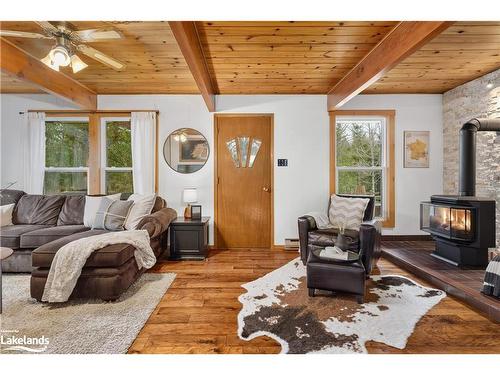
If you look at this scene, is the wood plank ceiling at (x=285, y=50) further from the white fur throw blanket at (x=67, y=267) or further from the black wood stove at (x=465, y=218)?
the white fur throw blanket at (x=67, y=267)

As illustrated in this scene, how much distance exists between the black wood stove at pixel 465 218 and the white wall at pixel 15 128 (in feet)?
18.6

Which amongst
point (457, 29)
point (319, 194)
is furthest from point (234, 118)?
point (457, 29)

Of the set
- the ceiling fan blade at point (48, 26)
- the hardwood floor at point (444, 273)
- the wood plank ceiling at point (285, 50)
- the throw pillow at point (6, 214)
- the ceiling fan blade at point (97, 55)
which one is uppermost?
the wood plank ceiling at point (285, 50)

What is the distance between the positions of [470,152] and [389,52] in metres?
1.90


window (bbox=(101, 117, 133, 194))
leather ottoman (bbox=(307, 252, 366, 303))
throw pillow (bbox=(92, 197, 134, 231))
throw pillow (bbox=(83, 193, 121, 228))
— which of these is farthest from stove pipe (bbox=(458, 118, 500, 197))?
window (bbox=(101, 117, 133, 194))

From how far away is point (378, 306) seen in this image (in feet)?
7.88

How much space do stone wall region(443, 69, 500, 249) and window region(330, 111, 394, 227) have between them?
3.06 feet

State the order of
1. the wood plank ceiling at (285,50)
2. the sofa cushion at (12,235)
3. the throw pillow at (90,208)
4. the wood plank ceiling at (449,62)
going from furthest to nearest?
1. the throw pillow at (90,208)
2. the sofa cushion at (12,235)
3. the wood plank ceiling at (449,62)
4. the wood plank ceiling at (285,50)

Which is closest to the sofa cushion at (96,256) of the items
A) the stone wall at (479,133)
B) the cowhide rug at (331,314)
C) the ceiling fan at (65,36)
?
the cowhide rug at (331,314)

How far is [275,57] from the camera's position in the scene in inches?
122

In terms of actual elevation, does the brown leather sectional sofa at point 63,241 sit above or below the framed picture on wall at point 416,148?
below

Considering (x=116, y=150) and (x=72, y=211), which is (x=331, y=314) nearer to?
(x=72, y=211)

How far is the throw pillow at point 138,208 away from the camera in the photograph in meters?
3.41
